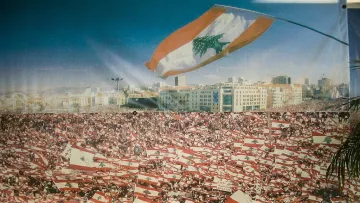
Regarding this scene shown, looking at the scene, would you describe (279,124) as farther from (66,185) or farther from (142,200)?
(66,185)

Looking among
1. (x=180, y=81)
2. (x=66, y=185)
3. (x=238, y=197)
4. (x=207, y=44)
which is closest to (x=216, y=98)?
(x=180, y=81)

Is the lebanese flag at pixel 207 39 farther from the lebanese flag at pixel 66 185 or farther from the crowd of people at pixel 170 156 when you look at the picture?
the lebanese flag at pixel 66 185

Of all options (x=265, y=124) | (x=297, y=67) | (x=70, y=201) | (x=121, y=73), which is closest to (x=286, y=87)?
(x=297, y=67)

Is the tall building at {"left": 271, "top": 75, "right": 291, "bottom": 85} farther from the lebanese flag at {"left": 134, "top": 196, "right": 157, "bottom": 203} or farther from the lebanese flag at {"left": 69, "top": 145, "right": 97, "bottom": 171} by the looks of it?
the lebanese flag at {"left": 69, "top": 145, "right": 97, "bottom": 171}

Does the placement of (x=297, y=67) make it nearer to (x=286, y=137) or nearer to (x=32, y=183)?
(x=286, y=137)

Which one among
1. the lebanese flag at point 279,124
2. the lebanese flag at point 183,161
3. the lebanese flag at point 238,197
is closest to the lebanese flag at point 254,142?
the lebanese flag at point 279,124

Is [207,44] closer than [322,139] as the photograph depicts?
No
